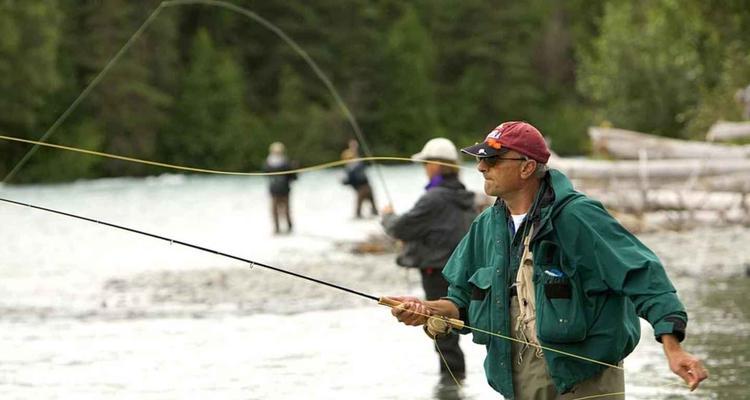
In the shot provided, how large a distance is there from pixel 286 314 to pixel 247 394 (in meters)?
4.95

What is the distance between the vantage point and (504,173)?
16.9 ft

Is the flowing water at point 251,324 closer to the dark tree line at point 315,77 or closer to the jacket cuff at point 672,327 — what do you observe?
the jacket cuff at point 672,327

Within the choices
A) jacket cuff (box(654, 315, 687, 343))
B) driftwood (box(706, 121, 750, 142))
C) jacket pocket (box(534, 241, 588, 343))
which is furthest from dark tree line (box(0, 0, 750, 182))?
jacket cuff (box(654, 315, 687, 343))

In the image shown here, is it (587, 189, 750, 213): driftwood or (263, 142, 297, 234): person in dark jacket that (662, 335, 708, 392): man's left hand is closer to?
(587, 189, 750, 213): driftwood

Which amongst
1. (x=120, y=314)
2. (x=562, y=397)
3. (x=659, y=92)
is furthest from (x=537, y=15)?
(x=562, y=397)

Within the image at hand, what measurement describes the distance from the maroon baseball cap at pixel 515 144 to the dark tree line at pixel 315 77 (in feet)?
131

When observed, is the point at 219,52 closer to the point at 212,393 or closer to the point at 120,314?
the point at 120,314

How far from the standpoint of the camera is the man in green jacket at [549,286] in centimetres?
493

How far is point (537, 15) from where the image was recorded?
100 m

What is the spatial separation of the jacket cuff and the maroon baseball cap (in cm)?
74

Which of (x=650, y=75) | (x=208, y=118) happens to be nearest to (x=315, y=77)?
(x=208, y=118)

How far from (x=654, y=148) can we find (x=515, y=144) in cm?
2142

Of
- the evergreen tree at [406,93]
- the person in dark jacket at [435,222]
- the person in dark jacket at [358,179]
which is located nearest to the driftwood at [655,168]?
the person in dark jacket at [358,179]

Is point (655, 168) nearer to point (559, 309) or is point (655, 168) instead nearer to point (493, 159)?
point (493, 159)
